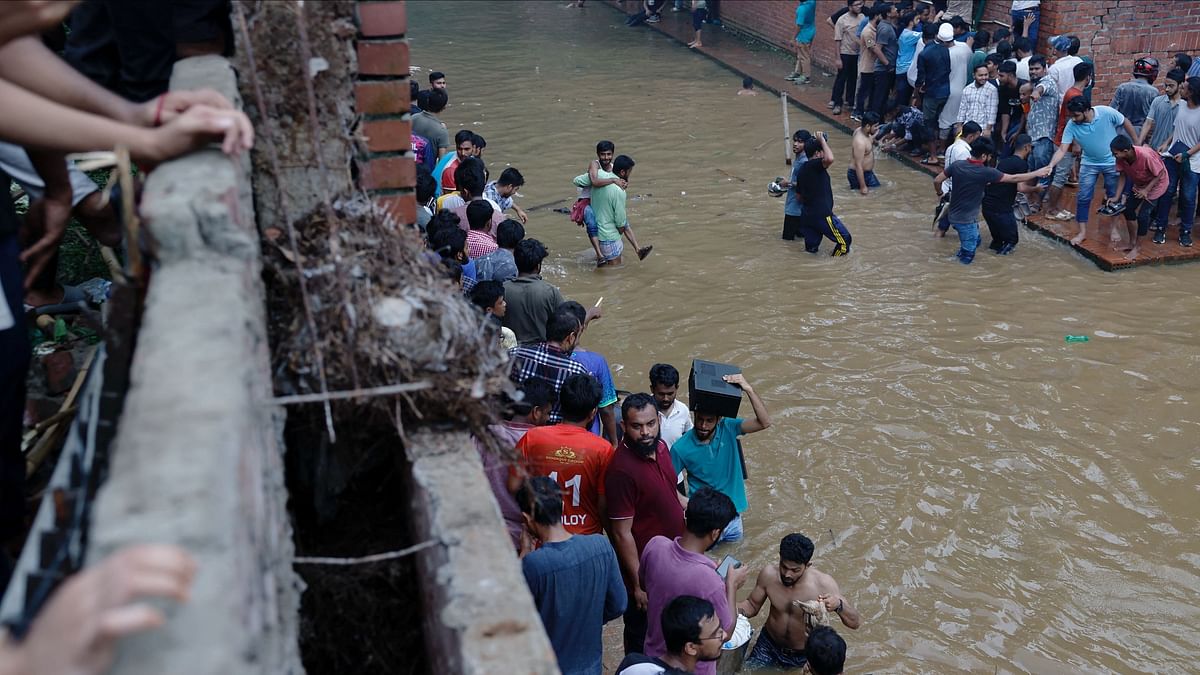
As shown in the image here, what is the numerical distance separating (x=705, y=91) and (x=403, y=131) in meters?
15.2

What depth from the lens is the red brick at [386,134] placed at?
3557 mm

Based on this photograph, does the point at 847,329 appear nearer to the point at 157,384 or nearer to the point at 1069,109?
the point at 1069,109

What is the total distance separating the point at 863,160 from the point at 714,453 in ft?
25.7

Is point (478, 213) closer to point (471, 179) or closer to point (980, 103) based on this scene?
point (471, 179)

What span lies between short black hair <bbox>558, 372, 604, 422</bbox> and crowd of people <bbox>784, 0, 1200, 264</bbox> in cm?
613

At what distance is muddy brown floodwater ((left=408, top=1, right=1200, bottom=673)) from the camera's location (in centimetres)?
600

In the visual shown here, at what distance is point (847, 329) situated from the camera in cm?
949

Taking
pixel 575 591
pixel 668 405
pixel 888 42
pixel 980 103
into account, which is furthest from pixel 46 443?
pixel 888 42

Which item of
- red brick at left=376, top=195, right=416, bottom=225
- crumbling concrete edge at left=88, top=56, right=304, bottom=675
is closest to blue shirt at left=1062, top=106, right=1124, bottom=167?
red brick at left=376, top=195, right=416, bottom=225

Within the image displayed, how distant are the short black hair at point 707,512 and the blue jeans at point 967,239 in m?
6.91

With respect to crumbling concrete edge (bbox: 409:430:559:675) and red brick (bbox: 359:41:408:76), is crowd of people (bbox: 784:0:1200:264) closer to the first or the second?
red brick (bbox: 359:41:408:76)

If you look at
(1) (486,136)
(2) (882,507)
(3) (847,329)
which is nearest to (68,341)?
(2) (882,507)

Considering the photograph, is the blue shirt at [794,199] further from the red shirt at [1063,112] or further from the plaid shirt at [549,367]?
the plaid shirt at [549,367]

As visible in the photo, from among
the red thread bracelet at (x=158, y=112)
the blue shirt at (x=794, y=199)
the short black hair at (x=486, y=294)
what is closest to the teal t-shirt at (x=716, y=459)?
the short black hair at (x=486, y=294)
